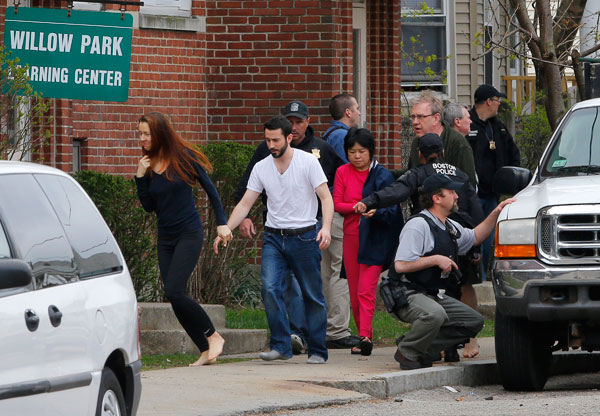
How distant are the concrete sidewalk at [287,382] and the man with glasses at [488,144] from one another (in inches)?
88.8

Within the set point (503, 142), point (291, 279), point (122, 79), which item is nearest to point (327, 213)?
point (291, 279)

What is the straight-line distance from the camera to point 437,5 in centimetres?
2588

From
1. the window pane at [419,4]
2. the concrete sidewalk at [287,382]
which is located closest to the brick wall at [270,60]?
the concrete sidewalk at [287,382]

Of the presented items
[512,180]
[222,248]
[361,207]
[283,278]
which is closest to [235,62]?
[222,248]

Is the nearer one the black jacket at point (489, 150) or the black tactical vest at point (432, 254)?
the black tactical vest at point (432, 254)

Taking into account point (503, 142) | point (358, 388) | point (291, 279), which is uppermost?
point (503, 142)

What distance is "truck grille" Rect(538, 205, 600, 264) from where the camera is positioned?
31.0 feet

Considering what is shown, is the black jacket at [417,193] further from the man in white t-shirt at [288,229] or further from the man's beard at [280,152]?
the man's beard at [280,152]

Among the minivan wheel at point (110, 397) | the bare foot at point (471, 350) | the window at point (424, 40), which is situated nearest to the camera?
the minivan wheel at point (110, 397)

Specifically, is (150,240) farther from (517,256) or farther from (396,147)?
(396,147)

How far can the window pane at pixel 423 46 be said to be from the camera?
25250 mm

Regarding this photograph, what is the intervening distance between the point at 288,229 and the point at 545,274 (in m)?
2.30

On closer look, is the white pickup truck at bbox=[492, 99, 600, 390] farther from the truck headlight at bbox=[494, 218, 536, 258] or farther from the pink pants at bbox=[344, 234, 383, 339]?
the pink pants at bbox=[344, 234, 383, 339]

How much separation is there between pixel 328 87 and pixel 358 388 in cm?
718
